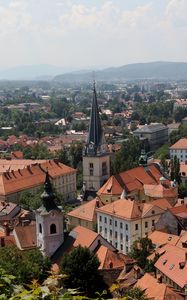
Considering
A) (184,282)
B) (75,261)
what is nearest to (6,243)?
(75,261)

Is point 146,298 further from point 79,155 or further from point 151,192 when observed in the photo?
point 79,155

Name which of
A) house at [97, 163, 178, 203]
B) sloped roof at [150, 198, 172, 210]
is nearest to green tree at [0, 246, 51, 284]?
sloped roof at [150, 198, 172, 210]

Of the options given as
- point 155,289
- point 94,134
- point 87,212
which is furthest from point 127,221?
point 94,134

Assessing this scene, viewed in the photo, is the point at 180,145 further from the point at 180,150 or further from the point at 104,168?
the point at 104,168

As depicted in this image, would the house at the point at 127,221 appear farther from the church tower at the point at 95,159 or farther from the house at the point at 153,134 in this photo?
the house at the point at 153,134

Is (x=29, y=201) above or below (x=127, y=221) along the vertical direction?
below

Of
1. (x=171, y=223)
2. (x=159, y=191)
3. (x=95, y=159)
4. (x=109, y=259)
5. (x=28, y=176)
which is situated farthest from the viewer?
(x=28, y=176)

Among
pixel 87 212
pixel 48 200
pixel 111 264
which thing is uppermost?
pixel 48 200
